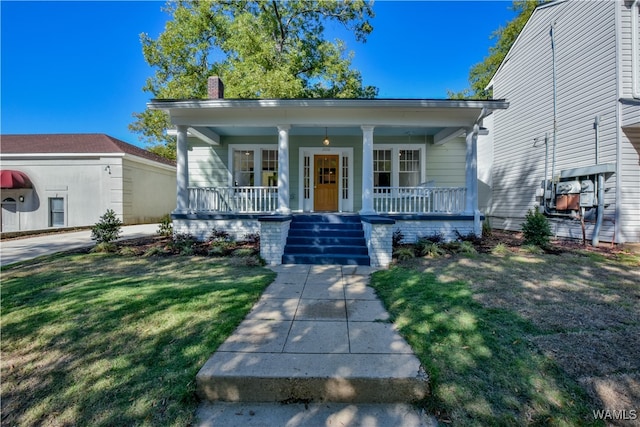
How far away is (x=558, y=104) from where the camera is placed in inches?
347

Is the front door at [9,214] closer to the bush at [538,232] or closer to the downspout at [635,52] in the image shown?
the bush at [538,232]

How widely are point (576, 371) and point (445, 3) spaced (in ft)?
43.0

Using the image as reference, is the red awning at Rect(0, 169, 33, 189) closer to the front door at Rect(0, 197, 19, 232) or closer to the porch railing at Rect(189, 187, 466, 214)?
the front door at Rect(0, 197, 19, 232)

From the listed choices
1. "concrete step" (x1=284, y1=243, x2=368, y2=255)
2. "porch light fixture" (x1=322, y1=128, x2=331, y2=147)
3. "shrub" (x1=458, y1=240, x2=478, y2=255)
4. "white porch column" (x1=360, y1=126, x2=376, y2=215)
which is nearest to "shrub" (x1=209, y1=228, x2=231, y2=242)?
"concrete step" (x1=284, y1=243, x2=368, y2=255)

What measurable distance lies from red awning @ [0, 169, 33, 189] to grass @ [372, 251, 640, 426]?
17.2m

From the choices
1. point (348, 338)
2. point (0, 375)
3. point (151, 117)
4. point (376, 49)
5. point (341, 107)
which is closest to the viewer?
point (0, 375)

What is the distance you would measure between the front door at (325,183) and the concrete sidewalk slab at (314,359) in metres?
6.45

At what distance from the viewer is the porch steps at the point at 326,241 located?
6305 mm

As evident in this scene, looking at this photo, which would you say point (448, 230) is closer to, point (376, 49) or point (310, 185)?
point (310, 185)

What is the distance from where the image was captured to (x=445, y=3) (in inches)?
430

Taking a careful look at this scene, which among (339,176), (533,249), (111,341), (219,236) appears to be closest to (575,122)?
(533,249)

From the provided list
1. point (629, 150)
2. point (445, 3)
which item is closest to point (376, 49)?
point (445, 3)

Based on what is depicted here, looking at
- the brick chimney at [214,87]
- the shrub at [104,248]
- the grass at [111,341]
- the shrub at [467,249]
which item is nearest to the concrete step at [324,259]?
the grass at [111,341]

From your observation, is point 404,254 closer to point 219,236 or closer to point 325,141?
point 325,141
